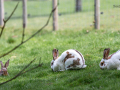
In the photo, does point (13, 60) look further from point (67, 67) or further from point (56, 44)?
point (67, 67)

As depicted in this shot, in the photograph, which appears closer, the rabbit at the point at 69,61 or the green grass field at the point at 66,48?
the green grass field at the point at 66,48

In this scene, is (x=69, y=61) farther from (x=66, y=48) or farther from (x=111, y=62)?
(x=66, y=48)

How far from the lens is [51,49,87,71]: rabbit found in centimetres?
580

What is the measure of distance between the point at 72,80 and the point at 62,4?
14.4 metres

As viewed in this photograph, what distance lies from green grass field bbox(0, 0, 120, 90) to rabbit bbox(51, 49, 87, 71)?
0.17 meters

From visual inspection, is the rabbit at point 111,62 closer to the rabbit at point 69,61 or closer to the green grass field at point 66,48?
the green grass field at point 66,48

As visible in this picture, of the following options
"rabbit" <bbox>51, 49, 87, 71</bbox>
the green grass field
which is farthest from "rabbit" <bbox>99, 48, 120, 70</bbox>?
"rabbit" <bbox>51, 49, 87, 71</bbox>

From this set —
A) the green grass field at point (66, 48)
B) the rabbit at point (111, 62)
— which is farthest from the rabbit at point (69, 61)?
the rabbit at point (111, 62)

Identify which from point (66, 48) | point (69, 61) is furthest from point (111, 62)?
point (66, 48)

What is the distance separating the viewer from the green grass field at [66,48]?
4758 millimetres

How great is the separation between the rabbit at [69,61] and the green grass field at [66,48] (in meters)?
0.17

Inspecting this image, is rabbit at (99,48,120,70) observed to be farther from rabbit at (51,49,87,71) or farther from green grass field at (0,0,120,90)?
rabbit at (51,49,87,71)

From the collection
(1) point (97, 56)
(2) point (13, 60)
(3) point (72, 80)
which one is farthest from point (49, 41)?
(3) point (72, 80)

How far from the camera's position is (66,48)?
844 centimetres
